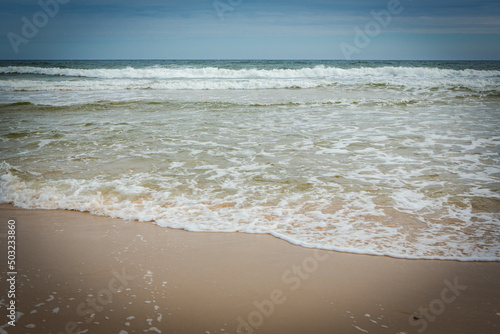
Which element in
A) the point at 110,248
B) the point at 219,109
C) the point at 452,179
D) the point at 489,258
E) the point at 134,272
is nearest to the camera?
the point at 134,272

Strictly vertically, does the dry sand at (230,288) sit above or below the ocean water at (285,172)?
below

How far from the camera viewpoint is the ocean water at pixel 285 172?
402 centimetres

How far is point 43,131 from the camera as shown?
9.56 m

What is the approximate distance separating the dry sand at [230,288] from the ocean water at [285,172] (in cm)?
36

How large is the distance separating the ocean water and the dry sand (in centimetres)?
36

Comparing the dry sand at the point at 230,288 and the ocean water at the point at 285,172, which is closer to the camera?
the dry sand at the point at 230,288

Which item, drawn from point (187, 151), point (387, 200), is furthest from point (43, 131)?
point (387, 200)

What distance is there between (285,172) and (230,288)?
328 centimetres

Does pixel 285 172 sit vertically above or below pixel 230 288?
above

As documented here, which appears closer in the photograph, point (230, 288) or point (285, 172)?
point (230, 288)

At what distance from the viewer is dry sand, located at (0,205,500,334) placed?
2.46m

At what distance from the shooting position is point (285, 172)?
5922 millimetres

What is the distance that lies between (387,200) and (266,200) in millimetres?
1723

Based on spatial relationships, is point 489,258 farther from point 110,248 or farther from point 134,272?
point 110,248
